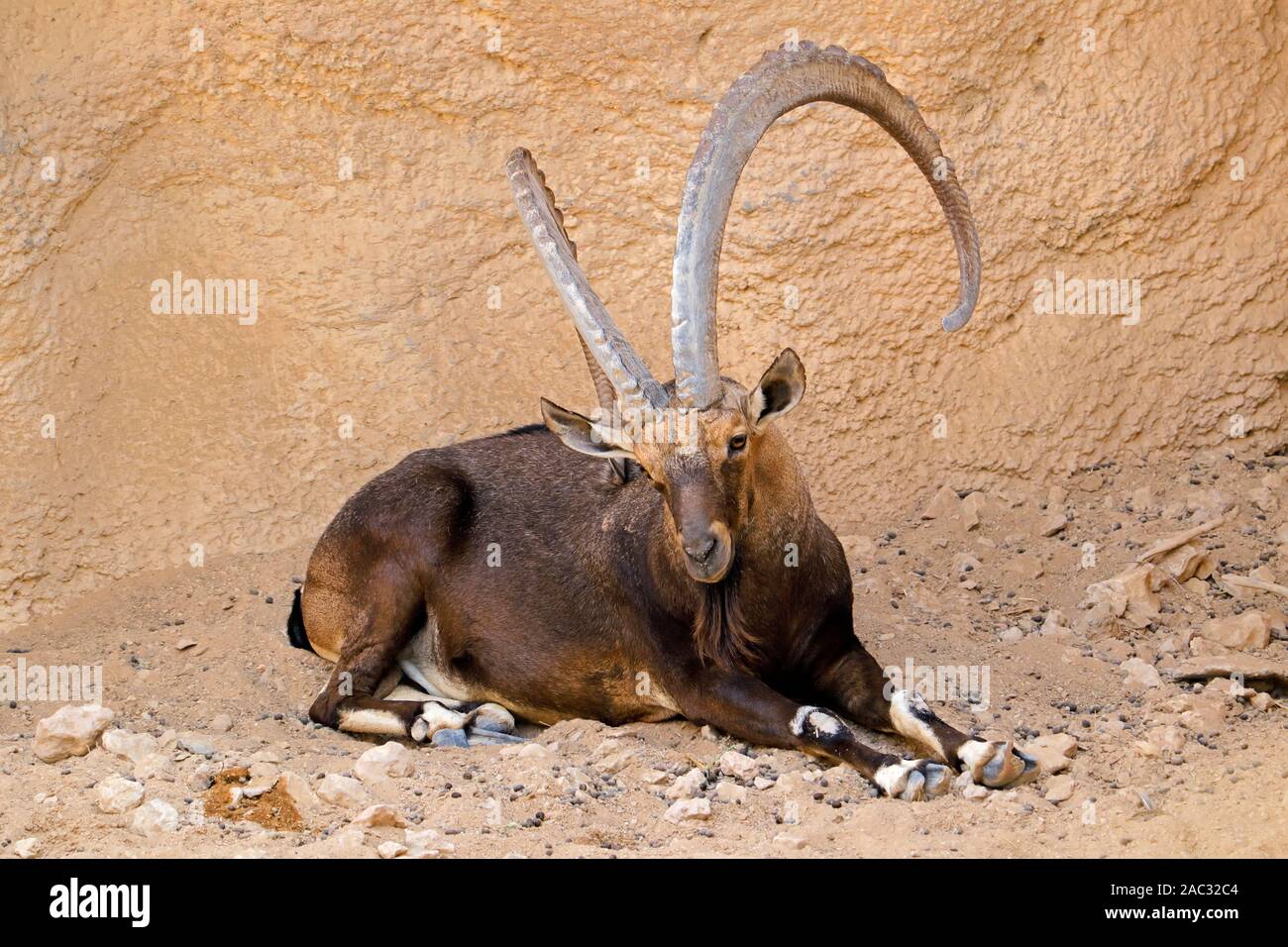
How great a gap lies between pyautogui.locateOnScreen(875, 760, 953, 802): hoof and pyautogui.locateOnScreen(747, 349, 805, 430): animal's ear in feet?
4.95

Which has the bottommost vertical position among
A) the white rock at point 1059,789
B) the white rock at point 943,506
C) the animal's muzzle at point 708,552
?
the white rock at point 1059,789

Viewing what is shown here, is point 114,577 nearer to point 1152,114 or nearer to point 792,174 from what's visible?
point 792,174

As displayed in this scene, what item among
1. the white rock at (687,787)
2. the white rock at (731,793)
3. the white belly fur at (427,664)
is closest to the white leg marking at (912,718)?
the white rock at (731,793)

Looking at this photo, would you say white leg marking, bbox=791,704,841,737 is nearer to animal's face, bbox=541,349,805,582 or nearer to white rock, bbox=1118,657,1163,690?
animal's face, bbox=541,349,805,582

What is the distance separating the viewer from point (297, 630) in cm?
853

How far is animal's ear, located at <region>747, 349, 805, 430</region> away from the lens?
665 cm

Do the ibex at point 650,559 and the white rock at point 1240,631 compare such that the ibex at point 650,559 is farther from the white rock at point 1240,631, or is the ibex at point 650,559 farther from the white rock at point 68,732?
the white rock at point 1240,631

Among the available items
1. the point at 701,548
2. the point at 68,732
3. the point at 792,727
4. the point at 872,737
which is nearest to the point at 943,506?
the point at 872,737

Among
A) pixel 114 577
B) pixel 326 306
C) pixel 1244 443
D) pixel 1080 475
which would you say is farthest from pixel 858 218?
pixel 114 577

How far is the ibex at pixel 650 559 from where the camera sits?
21.0 ft

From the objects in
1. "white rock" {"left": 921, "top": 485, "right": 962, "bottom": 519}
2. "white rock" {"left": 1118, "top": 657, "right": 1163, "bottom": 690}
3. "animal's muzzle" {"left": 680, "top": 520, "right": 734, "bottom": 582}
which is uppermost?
"white rock" {"left": 921, "top": 485, "right": 962, "bottom": 519}

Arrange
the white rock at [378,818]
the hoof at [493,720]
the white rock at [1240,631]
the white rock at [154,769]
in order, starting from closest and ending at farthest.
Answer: the white rock at [378,818] < the white rock at [154,769] < the white rock at [1240,631] < the hoof at [493,720]

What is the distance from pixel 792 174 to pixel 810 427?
1.46 m

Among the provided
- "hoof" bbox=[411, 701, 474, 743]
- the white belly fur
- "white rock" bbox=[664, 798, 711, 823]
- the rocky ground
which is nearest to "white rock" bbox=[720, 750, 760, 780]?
the rocky ground
